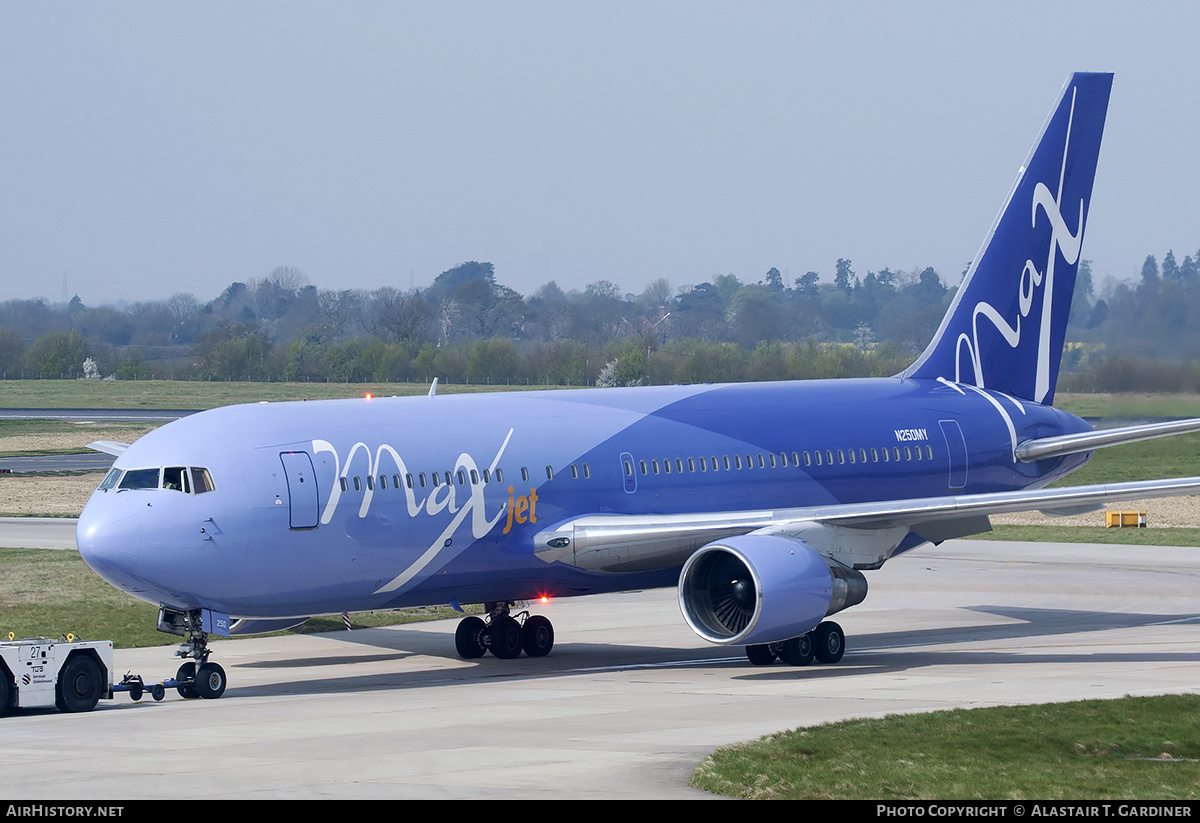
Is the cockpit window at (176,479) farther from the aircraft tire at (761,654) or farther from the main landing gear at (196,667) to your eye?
the aircraft tire at (761,654)

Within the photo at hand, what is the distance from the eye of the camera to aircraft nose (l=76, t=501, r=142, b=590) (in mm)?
24406

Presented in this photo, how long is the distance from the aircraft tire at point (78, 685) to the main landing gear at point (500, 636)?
26.7ft

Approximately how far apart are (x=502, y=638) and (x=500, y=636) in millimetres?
53

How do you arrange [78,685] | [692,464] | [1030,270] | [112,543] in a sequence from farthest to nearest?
[1030,270] → [692,464] → [112,543] → [78,685]

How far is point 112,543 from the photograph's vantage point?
24.4 meters

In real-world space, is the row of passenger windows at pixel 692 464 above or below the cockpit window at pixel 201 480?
below

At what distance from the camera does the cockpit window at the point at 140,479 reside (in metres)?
25.1

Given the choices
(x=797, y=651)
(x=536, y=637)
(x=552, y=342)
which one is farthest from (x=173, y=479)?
(x=552, y=342)

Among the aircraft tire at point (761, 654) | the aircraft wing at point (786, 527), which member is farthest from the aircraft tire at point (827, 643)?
the aircraft wing at point (786, 527)

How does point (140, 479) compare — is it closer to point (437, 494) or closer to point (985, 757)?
point (437, 494)

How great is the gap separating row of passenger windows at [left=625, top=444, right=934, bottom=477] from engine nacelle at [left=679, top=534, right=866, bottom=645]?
2387 millimetres

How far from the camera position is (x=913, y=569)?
44.8m

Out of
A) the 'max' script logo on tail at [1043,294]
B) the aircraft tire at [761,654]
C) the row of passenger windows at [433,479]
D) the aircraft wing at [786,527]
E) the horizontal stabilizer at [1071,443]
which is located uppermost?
the 'max' script logo on tail at [1043,294]
